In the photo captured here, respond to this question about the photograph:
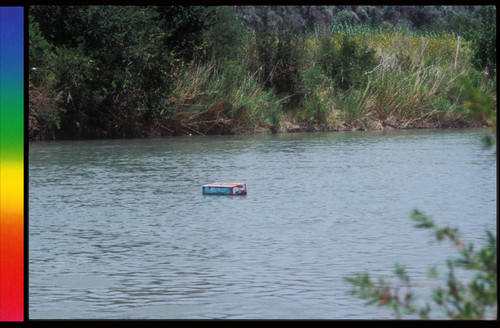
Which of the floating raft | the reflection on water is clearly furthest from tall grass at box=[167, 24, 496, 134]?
the floating raft

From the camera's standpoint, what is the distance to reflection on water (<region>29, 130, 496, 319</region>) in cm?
733

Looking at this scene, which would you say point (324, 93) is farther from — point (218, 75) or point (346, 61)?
point (218, 75)

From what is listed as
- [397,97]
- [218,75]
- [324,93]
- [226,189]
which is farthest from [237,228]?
[397,97]

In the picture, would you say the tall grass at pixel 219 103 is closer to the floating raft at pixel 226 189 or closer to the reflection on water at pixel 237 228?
the reflection on water at pixel 237 228

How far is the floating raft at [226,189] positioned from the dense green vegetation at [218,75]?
40.8ft

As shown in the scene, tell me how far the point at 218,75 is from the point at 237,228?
2239 cm

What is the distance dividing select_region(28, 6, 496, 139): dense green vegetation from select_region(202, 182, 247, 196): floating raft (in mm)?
12449

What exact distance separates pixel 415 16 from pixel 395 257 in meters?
57.0

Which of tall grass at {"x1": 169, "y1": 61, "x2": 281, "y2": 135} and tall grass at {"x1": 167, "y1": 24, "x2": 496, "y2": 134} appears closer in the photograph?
tall grass at {"x1": 169, "y1": 61, "x2": 281, "y2": 135}

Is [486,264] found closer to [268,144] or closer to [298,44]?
[268,144]

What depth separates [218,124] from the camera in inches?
1308

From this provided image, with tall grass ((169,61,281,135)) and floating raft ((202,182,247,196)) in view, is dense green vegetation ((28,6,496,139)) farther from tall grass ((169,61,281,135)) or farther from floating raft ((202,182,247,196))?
floating raft ((202,182,247,196))

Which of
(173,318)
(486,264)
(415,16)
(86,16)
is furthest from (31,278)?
(415,16)

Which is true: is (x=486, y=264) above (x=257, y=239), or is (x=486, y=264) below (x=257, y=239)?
above
